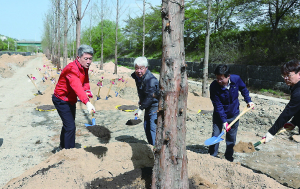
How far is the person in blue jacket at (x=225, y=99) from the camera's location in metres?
3.03

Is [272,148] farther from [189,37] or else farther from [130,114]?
[189,37]

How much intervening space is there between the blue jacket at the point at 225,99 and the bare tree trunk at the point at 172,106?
1246mm

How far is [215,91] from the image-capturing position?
3.21m

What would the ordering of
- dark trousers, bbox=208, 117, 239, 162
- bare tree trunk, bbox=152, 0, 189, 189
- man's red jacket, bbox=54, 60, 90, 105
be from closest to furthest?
bare tree trunk, bbox=152, 0, 189, 189, man's red jacket, bbox=54, 60, 90, 105, dark trousers, bbox=208, 117, 239, 162

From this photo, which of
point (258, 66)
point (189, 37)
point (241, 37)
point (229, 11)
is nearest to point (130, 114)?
point (258, 66)

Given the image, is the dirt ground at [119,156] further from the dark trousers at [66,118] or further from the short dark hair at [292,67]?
the short dark hair at [292,67]

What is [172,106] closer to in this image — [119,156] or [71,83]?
[119,156]

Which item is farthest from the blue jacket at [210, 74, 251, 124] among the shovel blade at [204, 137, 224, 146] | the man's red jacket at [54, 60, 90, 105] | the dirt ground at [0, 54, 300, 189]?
the man's red jacket at [54, 60, 90, 105]

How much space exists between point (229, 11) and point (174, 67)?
19356 mm

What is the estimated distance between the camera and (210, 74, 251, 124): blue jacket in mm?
3141

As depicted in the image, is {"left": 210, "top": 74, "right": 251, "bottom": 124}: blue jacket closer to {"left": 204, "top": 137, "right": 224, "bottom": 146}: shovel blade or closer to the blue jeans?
{"left": 204, "top": 137, "right": 224, "bottom": 146}: shovel blade

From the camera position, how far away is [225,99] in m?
3.18

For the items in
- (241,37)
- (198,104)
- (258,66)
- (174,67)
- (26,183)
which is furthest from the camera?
(241,37)

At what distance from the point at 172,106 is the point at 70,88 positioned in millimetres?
1740
